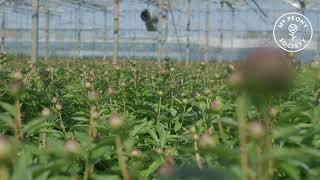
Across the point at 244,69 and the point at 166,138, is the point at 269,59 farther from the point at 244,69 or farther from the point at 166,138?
the point at 166,138

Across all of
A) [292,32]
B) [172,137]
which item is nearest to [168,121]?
[172,137]

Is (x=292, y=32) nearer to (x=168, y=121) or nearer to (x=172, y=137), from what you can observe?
(x=168, y=121)

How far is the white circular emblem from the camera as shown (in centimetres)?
609

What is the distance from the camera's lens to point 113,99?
3664 millimetres

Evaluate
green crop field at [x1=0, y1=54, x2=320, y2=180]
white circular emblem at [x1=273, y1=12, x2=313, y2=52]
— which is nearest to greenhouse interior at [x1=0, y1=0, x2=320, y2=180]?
green crop field at [x1=0, y1=54, x2=320, y2=180]

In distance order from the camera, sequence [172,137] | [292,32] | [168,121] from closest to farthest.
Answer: [172,137], [168,121], [292,32]

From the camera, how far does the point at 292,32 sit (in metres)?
10.8

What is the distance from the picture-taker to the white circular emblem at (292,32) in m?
6.09

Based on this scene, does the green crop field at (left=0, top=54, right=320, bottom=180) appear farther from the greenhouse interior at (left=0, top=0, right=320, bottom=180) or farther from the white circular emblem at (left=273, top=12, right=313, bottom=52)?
the white circular emblem at (left=273, top=12, right=313, bottom=52)

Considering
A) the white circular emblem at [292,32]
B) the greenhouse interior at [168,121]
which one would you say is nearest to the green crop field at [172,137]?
the greenhouse interior at [168,121]

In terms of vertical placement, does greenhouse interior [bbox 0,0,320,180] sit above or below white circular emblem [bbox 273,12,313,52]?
below

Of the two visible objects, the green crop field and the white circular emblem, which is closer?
the green crop field

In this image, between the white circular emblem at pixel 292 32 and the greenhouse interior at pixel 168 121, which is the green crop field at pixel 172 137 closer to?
the greenhouse interior at pixel 168 121

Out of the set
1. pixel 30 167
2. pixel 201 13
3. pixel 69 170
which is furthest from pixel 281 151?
pixel 201 13
